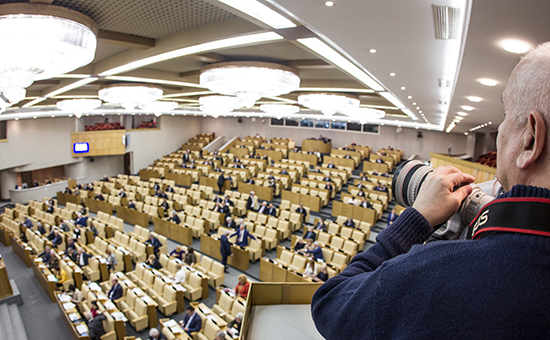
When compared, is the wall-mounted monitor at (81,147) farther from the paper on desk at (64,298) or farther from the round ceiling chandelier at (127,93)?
the paper on desk at (64,298)

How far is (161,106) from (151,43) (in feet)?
27.3

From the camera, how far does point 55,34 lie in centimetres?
350

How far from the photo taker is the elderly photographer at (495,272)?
24.1 inches

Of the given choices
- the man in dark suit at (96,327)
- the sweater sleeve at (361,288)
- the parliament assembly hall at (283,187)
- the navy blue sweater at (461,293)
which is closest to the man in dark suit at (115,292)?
the parliament assembly hall at (283,187)

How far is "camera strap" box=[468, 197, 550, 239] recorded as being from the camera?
0.62 m

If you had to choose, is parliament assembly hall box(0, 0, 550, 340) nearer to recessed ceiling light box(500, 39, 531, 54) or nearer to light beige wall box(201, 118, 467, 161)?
recessed ceiling light box(500, 39, 531, 54)

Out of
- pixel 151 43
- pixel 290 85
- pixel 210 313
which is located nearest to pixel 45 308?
pixel 210 313

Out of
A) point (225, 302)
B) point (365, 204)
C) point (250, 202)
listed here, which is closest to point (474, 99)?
point (225, 302)

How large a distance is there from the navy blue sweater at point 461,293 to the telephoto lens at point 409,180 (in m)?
0.61

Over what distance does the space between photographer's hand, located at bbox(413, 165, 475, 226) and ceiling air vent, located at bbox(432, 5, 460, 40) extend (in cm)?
171

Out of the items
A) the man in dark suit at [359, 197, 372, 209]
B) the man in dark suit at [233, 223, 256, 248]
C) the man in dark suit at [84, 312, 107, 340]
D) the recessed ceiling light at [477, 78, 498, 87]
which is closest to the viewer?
the recessed ceiling light at [477, 78, 498, 87]

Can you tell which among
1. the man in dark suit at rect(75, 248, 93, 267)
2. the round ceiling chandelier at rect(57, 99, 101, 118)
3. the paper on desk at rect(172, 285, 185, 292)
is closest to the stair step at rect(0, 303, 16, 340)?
the man in dark suit at rect(75, 248, 93, 267)

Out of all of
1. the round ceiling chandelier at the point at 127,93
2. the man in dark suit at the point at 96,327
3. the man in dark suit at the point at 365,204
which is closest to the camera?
the man in dark suit at the point at 96,327

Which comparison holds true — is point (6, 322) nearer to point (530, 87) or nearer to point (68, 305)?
point (68, 305)
